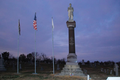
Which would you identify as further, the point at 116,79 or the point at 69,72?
the point at 69,72

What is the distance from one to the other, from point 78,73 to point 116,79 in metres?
13.9

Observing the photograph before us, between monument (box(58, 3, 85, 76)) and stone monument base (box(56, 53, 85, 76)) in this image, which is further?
monument (box(58, 3, 85, 76))

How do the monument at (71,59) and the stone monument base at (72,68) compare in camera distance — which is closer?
the stone monument base at (72,68)

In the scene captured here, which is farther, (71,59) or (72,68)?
(71,59)

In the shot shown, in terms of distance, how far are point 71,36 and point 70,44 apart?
130 cm

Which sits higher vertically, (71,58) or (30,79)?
(71,58)

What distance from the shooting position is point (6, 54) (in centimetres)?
7700

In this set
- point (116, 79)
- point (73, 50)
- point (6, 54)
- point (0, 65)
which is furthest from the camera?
point (6, 54)

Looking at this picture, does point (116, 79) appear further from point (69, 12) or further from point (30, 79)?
point (69, 12)

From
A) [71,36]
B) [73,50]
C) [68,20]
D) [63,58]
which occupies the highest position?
[68,20]

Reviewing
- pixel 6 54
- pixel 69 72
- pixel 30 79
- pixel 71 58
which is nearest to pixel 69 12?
→ pixel 71 58

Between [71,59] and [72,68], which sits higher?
[71,59]

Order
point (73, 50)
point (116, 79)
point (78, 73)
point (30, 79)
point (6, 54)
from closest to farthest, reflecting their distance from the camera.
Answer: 1. point (116, 79)
2. point (30, 79)
3. point (78, 73)
4. point (73, 50)
5. point (6, 54)

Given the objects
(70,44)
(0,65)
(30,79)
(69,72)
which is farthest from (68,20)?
(0,65)
